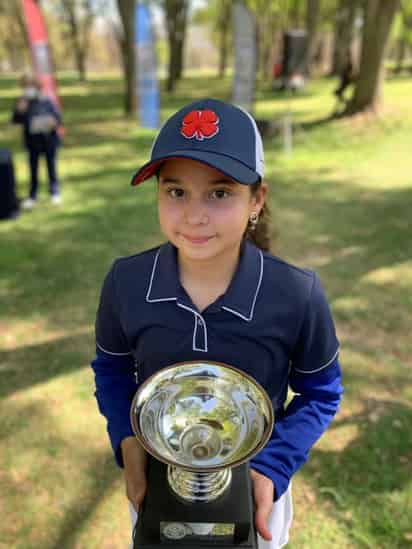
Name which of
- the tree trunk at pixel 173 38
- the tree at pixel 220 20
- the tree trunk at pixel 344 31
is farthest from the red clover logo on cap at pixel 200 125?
the tree at pixel 220 20

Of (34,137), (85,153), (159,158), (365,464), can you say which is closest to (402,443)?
(365,464)

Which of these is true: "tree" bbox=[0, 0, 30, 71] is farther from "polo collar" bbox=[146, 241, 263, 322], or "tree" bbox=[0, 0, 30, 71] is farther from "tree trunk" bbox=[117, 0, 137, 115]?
"polo collar" bbox=[146, 241, 263, 322]

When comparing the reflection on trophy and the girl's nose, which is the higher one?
the girl's nose

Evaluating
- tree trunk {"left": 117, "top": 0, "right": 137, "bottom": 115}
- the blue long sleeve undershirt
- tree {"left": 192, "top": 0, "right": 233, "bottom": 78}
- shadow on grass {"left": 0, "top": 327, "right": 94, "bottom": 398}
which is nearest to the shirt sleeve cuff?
the blue long sleeve undershirt

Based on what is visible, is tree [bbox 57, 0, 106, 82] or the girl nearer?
the girl

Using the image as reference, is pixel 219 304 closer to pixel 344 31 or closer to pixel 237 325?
pixel 237 325

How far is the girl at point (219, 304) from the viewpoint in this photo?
1.23 meters

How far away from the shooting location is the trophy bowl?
1.11 meters

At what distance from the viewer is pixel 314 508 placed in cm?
259

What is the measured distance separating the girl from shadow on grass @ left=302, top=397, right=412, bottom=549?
1211 mm

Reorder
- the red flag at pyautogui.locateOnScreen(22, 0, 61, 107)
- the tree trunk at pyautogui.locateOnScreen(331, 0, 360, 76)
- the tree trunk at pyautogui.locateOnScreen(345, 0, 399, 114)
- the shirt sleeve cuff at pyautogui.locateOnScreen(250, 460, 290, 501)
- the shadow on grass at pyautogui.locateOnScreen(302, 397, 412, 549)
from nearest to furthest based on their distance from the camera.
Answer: the shirt sleeve cuff at pyautogui.locateOnScreen(250, 460, 290, 501)
the shadow on grass at pyautogui.locateOnScreen(302, 397, 412, 549)
the red flag at pyautogui.locateOnScreen(22, 0, 61, 107)
the tree trunk at pyautogui.locateOnScreen(345, 0, 399, 114)
the tree trunk at pyautogui.locateOnScreen(331, 0, 360, 76)

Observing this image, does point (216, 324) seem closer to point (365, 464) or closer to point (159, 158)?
point (159, 158)

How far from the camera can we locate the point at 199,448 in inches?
45.2

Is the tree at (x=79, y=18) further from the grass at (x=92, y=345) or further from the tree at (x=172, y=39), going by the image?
the grass at (x=92, y=345)
